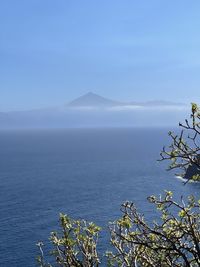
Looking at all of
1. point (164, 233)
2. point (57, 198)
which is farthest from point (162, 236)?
point (57, 198)

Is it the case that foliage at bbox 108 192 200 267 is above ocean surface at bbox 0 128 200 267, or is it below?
above

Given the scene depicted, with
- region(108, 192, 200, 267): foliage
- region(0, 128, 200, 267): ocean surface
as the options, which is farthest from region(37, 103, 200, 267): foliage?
region(0, 128, 200, 267): ocean surface

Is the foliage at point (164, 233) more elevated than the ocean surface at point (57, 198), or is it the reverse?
the foliage at point (164, 233)

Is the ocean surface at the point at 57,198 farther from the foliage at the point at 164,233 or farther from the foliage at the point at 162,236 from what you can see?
the foliage at the point at 162,236

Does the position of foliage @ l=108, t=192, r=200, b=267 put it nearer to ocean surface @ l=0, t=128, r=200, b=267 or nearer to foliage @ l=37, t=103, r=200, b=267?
foliage @ l=37, t=103, r=200, b=267

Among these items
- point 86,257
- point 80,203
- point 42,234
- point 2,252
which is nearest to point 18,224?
point 42,234

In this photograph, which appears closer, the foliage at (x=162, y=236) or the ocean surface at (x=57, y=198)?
the foliage at (x=162, y=236)

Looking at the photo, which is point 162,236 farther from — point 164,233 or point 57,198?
point 57,198

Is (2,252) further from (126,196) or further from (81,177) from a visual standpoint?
(81,177)

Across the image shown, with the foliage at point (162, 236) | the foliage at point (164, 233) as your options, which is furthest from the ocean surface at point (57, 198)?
the foliage at point (162, 236)

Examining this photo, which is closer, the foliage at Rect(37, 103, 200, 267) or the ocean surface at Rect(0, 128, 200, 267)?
the foliage at Rect(37, 103, 200, 267)

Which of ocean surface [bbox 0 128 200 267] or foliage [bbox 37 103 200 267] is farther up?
foliage [bbox 37 103 200 267]

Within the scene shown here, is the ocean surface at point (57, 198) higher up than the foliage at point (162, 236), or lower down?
lower down

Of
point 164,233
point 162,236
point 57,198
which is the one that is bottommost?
point 57,198
